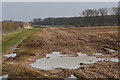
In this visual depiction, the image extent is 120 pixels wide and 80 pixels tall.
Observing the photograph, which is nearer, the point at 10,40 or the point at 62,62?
the point at 62,62

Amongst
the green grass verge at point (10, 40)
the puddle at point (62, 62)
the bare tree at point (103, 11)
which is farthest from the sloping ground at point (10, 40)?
the bare tree at point (103, 11)

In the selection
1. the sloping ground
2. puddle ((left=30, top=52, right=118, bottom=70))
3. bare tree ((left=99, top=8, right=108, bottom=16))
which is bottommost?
puddle ((left=30, top=52, right=118, bottom=70))

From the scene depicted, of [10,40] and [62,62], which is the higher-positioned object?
[10,40]

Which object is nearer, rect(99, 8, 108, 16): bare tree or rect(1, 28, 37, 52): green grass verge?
rect(1, 28, 37, 52): green grass verge

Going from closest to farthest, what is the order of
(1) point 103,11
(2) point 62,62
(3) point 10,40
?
1. (2) point 62,62
2. (3) point 10,40
3. (1) point 103,11

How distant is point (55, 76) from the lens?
8.48 meters

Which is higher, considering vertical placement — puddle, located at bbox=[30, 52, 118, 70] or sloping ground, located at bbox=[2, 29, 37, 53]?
sloping ground, located at bbox=[2, 29, 37, 53]

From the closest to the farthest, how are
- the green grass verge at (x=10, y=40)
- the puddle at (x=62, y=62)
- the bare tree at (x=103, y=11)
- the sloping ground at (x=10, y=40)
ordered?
the puddle at (x=62, y=62)
the sloping ground at (x=10, y=40)
the green grass verge at (x=10, y=40)
the bare tree at (x=103, y=11)

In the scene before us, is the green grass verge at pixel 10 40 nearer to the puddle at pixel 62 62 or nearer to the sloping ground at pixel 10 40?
the sloping ground at pixel 10 40

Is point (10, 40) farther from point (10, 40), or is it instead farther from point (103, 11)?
point (103, 11)

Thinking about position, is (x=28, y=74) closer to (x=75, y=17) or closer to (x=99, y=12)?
(x=99, y=12)

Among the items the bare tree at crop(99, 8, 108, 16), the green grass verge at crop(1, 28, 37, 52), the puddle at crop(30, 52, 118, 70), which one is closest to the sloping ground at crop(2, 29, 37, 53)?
the green grass verge at crop(1, 28, 37, 52)

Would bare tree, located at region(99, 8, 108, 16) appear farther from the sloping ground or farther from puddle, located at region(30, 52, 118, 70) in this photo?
puddle, located at region(30, 52, 118, 70)

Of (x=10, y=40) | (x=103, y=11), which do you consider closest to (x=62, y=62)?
(x=10, y=40)
